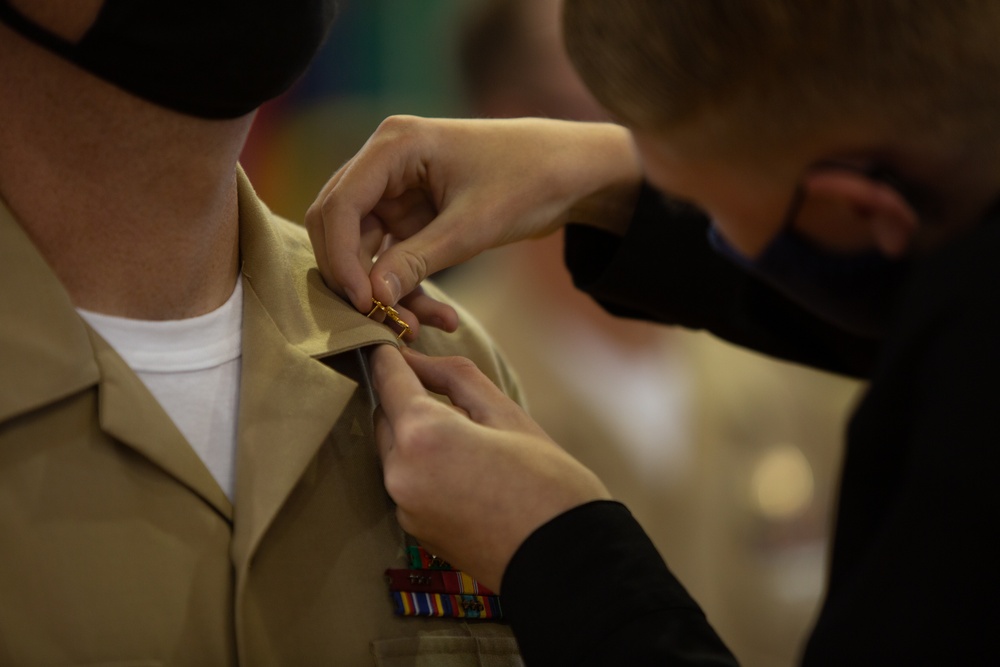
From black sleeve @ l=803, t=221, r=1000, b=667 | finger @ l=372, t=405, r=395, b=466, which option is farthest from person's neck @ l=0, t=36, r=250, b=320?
black sleeve @ l=803, t=221, r=1000, b=667

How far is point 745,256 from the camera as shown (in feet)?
3.75

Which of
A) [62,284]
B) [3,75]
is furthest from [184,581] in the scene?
[3,75]

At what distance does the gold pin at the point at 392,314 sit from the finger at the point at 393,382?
0.05 meters

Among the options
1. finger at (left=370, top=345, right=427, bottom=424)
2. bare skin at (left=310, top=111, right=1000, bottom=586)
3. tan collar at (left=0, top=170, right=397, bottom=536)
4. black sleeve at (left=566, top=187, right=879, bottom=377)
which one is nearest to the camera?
bare skin at (left=310, top=111, right=1000, bottom=586)

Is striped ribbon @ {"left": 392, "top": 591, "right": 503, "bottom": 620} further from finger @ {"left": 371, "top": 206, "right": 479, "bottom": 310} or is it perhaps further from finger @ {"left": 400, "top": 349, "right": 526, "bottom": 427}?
finger @ {"left": 371, "top": 206, "right": 479, "bottom": 310}

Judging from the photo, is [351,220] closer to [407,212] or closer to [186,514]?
[407,212]

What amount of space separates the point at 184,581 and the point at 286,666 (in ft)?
0.46

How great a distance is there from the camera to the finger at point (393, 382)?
120cm

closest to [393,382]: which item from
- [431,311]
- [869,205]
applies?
[431,311]

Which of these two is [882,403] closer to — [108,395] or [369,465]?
[369,465]

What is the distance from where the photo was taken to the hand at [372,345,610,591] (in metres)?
1.16

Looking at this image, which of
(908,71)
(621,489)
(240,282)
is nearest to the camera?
(908,71)

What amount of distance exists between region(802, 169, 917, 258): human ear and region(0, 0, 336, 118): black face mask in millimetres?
542

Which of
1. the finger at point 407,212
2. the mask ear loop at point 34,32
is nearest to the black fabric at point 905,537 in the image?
the finger at point 407,212
